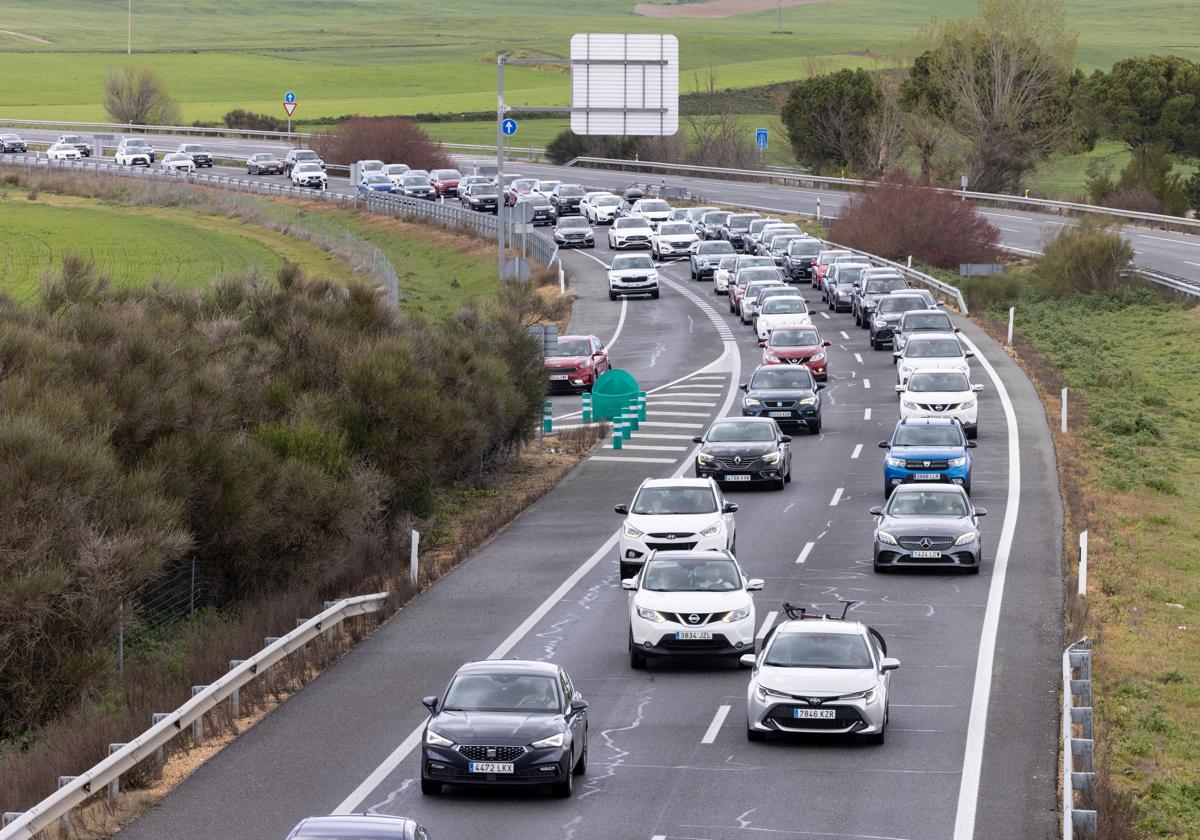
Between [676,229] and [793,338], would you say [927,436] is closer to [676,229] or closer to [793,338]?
[793,338]

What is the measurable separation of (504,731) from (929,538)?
492 inches

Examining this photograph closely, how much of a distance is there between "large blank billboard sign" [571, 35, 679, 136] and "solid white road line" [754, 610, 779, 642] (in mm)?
30385

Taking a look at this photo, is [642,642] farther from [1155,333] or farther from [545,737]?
[1155,333]

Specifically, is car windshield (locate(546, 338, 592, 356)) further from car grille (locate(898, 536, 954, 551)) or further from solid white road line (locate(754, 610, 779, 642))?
solid white road line (locate(754, 610, 779, 642))

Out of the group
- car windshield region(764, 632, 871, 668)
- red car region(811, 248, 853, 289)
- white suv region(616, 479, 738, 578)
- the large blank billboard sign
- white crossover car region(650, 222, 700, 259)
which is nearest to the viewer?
car windshield region(764, 632, 871, 668)

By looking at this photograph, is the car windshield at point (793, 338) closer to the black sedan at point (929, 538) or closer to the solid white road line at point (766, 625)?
the black sedan at point (929, 538)

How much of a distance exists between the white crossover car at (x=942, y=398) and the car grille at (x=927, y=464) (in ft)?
18.3

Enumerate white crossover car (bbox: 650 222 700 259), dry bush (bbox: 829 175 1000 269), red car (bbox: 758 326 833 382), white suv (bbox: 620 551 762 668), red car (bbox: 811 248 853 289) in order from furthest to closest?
1. white crossover car (bbox: 650 222 700 259)
2. dry bush (bbox: 829 175 1000 269)
3. red car (bbox: 811 248 853 289)
4. red car (bbox: 758 326 833 382)
5. white suv (bbox: 620 551 762 668)

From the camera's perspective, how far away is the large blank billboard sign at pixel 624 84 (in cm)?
5394

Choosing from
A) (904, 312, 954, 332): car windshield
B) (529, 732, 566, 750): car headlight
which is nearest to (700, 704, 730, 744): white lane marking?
(529, 732, 566, 750): car headlight

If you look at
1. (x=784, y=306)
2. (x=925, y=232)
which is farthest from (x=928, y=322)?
(x=925, y=232)

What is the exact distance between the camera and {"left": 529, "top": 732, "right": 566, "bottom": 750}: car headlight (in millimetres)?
17062

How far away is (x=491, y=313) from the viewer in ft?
153

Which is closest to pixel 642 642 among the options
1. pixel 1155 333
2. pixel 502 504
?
pixel 502 504
